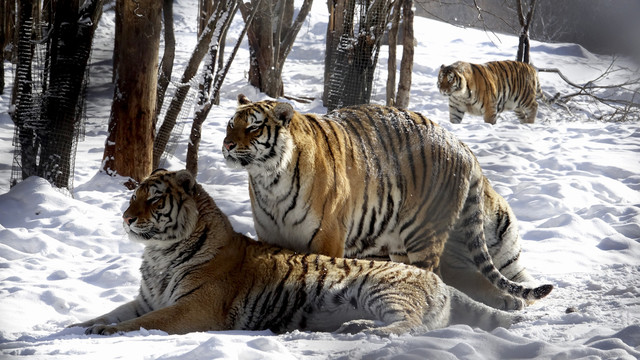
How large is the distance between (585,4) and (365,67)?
16.6ft

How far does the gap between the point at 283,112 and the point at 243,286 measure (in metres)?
0.91

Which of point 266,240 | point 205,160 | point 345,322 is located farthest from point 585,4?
point 205,160

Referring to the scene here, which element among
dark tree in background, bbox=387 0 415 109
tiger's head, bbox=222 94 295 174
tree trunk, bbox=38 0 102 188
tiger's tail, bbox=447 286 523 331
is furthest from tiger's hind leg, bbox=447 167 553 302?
dark tree in background, bbox=387 0 415 109

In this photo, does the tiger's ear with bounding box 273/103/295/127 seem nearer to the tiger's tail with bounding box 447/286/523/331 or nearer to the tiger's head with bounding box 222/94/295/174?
the tiger's head with bounding box 222/94/295/174

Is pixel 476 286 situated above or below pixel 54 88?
below

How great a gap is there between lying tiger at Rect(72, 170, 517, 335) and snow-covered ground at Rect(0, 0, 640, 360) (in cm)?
27

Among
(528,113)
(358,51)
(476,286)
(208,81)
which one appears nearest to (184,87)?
(208,81)

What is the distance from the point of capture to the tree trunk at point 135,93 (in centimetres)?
562

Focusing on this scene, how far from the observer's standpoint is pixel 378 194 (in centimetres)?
398

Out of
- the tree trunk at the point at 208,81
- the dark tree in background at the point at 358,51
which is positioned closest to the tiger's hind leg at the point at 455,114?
the dark tree in background at the point at 358,51

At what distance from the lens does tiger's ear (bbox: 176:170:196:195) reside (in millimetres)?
3484

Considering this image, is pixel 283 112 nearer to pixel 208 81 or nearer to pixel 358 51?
pixel 208 81

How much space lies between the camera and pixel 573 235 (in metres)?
Answer: 5.04

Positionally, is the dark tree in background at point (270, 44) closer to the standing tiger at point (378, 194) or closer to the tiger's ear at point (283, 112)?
the standing tiger at point (378, 194)
